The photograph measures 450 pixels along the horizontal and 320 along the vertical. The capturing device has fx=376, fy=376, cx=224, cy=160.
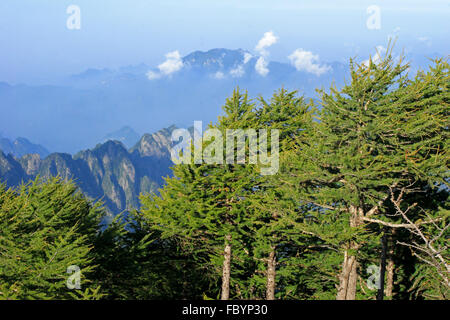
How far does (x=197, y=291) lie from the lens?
956 inches

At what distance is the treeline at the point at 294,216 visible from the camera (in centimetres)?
1426

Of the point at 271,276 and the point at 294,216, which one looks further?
the point at 271,276

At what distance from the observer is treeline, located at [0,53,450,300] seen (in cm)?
1426

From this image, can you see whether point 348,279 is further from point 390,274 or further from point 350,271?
point 390,274

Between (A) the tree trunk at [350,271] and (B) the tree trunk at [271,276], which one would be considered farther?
(B) the tree trunk at [271,276]

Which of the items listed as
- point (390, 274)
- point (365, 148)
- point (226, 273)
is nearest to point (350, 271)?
point (365, 148)

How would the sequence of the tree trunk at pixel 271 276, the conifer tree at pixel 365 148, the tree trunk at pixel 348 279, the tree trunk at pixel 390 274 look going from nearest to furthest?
the conifer tree at pixel 365 148 → the tree trunk at pixel 348 279 → the tree trunk at pixel 390 274 → the tree trunk at pixel 271 276

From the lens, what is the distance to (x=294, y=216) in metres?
16.4
